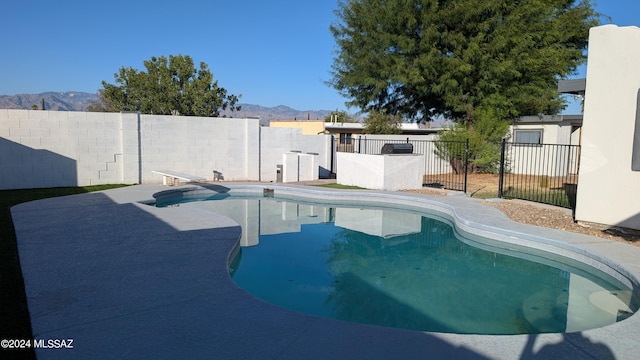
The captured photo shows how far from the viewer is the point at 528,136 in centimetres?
1981

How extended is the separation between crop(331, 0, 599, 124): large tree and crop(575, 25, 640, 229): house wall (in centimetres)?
878

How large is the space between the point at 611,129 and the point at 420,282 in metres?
4.94

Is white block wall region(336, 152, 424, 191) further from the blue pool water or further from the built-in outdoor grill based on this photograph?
the blue pool water

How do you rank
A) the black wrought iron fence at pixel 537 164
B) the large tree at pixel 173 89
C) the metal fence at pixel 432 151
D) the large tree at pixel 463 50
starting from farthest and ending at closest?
1. the large tree at pixel 173 89
2. the metal fence at pixel 432 151
3. the black wrought iron fence at pixel 537 164
4. the large tree at pixel 463 50

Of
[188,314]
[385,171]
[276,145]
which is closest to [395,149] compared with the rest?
[385,171]

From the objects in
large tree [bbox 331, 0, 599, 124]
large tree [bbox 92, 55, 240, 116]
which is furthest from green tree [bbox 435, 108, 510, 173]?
large tree [bbox 92, 55, 240, 116]

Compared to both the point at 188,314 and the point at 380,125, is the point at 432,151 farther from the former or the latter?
the point at 188,314

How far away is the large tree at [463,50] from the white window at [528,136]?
3.12ft

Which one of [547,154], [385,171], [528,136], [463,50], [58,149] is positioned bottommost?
[385,171]

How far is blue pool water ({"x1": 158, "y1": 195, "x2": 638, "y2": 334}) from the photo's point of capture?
484 cm

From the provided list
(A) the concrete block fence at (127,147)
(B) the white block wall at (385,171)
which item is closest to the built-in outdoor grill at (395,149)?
(B) the white block wall at (385,171)

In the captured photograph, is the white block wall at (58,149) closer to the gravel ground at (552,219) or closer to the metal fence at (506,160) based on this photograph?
the metal fence at (506,160)

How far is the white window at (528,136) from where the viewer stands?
1934 centimetres

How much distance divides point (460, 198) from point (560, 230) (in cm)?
414
